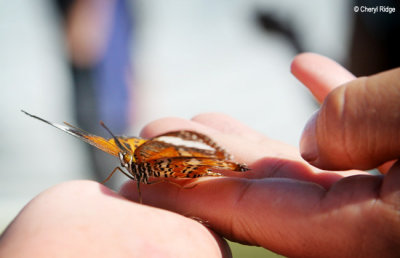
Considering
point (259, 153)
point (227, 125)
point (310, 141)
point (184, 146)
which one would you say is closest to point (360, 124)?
point (310, 141)

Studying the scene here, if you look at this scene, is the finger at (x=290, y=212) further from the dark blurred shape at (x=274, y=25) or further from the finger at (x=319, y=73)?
the dark blurred shape at (x=274, y=25)

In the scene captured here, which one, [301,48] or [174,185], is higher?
[301,48]

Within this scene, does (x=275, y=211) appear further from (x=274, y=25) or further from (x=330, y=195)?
(x=274, y=25)

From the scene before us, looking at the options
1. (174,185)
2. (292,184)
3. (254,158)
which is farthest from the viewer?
(254,158)

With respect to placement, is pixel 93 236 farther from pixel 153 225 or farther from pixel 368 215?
pixel 368 215

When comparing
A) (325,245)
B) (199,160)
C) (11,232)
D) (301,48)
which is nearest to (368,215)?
(325,245)

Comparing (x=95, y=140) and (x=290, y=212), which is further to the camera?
(x=95, y=140)

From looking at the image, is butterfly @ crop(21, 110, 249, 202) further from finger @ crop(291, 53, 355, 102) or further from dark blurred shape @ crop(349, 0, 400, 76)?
dark blurred shape @ crop(349, 0, 400, 76)

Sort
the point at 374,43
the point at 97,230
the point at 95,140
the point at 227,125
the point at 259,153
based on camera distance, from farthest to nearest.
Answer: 1. the point at 374,43
2. the point at 227,125
3. the point at 259,153
4. the point at 95,140
5. the point at 97,230
